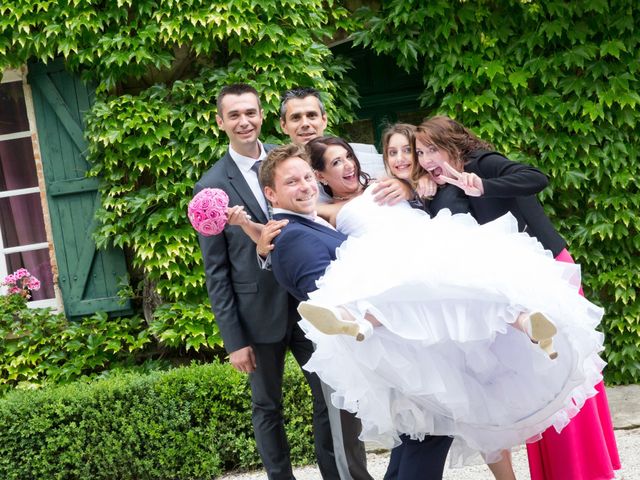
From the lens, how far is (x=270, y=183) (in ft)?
9.27

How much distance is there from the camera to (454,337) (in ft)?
7.12

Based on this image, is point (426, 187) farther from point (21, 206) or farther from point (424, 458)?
point (21, 206)

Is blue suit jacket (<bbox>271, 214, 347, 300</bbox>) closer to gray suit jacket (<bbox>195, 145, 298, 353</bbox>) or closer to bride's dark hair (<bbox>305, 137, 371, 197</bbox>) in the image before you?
bride's dark hair (<bbox>305, 137, 371, 197</bbox>)

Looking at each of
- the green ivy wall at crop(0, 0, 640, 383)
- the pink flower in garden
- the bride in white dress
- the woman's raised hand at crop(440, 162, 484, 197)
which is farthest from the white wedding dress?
the pink flower in garden

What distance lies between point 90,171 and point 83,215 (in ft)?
1.23

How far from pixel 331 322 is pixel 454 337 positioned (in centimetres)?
37

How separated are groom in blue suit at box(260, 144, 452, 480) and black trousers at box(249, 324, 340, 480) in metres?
0.86

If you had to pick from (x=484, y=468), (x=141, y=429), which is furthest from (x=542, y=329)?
(x=141, y=429)

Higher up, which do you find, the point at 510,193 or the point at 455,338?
Result: the point at 510,193

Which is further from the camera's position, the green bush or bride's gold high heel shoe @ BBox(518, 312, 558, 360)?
the green bush

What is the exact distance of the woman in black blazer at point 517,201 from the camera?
2.82 metres

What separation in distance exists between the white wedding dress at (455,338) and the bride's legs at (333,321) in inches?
2.5

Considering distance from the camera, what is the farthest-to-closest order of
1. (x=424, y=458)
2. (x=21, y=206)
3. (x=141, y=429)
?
(x=21, y=206) < (x=141, y=429) < (x=424, y=458)

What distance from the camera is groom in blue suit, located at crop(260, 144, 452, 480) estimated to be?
235 centimetres
